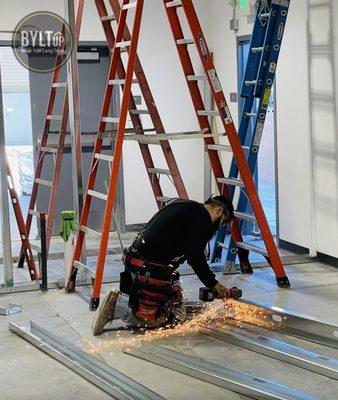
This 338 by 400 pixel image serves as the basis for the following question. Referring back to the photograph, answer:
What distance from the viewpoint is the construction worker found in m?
5.43

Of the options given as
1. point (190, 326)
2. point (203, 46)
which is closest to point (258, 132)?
point (203, 46)

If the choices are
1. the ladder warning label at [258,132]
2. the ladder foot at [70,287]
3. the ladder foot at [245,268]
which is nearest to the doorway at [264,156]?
the ladder foot at [245,268]

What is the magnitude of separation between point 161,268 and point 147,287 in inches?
6.2

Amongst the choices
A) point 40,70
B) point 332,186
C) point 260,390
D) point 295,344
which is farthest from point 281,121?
point 260,390

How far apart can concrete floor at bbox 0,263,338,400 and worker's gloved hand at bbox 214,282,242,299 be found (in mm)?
301

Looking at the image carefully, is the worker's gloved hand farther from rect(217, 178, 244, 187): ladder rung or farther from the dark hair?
rect(217, 178, 244, 187): ladder rung

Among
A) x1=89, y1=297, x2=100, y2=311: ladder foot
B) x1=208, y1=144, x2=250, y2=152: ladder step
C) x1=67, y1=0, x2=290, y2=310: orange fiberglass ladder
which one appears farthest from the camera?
x1=208, y1=144, x2=250, y2=152: ladder step

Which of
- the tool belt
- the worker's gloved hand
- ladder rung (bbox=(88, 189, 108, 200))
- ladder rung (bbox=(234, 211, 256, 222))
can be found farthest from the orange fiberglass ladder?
the worker's gloved hand

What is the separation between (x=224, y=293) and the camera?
5.47 metres

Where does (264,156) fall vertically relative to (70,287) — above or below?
above

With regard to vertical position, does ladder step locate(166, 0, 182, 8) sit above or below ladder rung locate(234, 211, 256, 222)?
above

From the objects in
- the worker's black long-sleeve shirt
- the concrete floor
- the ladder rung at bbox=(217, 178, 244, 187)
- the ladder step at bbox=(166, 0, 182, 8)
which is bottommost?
the concrete floor

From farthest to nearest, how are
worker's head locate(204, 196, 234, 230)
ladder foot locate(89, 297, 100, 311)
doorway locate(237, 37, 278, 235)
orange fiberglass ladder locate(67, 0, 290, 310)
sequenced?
doorway locate(237, 37, 278, 235)
ladder foot locate(89, 297, 100, 311)
orange fiberglass ladder locate(67, 0, 290, 310)
worker's head locate(204, 196, 234, 230)

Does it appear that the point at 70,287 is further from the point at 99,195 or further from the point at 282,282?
the point at 282,282
